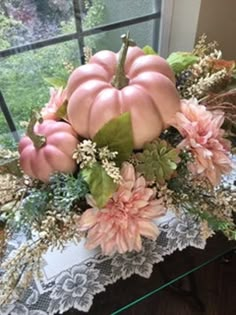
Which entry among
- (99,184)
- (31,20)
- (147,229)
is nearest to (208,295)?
(147,229)

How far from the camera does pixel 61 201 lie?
0.64 m

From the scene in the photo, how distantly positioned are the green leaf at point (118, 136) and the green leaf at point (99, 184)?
0.04 metres

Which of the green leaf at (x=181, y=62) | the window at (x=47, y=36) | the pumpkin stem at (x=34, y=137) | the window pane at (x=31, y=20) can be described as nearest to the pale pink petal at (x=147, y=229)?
the pumpkin stem at (x=34, y=137)

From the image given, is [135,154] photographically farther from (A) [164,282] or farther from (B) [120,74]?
(A) [164,282]

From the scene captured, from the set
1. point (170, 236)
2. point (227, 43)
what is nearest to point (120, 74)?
point (170, 236)

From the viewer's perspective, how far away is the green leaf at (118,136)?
0.62 m

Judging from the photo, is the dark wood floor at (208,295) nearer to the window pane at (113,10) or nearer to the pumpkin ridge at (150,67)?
the pumpkin ridge at (150,67)

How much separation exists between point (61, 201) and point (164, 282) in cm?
33

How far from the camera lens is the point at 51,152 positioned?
2.15ft

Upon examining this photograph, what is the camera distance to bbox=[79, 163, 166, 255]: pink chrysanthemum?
64 cm

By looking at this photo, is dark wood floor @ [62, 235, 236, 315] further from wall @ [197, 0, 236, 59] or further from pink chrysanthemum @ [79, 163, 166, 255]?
wall @ [197, 0, 236, 59]

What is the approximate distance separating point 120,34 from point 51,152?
657 mm

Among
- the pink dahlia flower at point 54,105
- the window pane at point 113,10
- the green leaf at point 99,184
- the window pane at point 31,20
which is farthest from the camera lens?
the window pane at point 113,10

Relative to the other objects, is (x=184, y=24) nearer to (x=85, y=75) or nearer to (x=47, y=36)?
(x=47, y=36)
